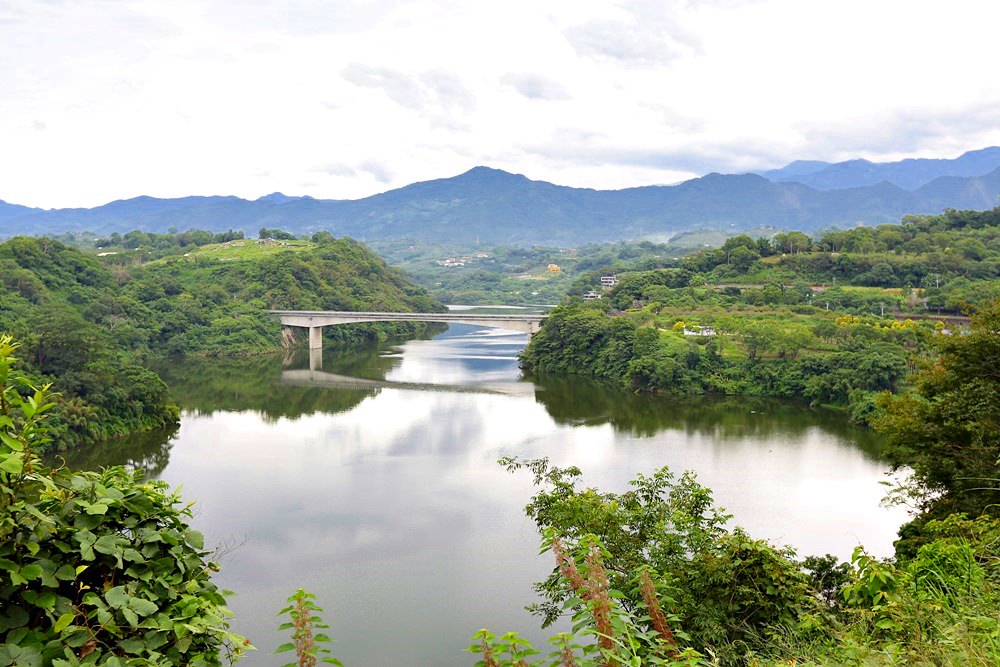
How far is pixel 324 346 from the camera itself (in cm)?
4188

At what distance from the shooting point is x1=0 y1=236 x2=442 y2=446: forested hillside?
18.3m

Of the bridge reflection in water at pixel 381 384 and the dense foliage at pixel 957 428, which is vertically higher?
the dense foliage at pixel 957 428

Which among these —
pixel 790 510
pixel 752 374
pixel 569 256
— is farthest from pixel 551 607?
pixel 569 256

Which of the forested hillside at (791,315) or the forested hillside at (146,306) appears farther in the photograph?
the forested hillside at (791,315)

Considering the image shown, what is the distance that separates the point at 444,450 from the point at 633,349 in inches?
486

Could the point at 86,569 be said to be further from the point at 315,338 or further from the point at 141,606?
the point at 315,338

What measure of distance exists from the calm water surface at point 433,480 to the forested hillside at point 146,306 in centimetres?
138

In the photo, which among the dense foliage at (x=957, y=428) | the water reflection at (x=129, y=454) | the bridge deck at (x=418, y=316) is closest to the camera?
the dense foliage at (x=957, y=428)

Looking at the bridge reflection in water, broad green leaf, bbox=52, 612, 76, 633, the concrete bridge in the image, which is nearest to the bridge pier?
the concrete bridge

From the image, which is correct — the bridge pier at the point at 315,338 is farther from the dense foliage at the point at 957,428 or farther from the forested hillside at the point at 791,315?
the dense foliage at the point at 957,428

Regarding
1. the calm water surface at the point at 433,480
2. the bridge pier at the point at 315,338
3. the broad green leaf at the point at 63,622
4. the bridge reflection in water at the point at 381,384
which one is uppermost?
the broad green leaf at the point at 63,622

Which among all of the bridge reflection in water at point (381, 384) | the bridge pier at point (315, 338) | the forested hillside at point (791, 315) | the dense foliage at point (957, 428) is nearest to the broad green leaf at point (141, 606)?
the dense foliage at point (957, 428)

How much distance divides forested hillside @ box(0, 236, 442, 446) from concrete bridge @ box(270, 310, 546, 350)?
1.62 m

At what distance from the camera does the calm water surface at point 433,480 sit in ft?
31.7
